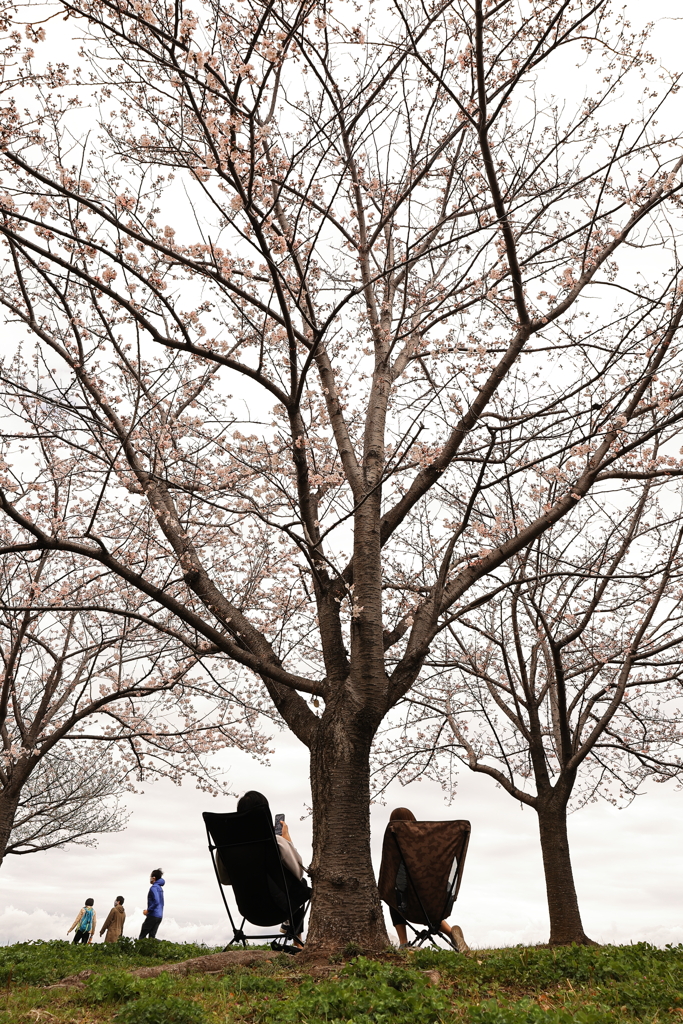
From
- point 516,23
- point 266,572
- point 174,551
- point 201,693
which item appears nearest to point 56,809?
point 201,693

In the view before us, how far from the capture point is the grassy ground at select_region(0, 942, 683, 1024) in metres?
3.46

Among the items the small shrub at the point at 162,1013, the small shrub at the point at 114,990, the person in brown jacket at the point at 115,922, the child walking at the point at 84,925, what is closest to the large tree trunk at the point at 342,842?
the small shrub at the point at 114,990

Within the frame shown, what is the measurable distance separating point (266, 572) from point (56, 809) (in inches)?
404

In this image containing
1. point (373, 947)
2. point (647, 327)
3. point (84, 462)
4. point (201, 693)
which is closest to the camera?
point (373, 947)

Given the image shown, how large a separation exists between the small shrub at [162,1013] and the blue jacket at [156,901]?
7.70 meters

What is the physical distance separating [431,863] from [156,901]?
6311 millimetres

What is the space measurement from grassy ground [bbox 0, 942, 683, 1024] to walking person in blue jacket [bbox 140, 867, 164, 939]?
524 cm

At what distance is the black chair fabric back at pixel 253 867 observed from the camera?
546cm

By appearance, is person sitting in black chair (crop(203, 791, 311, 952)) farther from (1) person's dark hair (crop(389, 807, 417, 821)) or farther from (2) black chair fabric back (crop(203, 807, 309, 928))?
(1) person's dark hair (crop(389, 807, 417, 821))

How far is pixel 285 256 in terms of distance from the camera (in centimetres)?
626

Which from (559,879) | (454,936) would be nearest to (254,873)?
(454,936)

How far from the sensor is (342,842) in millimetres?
5480

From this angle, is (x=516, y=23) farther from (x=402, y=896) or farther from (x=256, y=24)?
(x=402, y=896)

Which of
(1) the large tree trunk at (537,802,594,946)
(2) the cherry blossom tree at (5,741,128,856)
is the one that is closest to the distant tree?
(2) the cherry blossom tree at (5,741,128,856)
